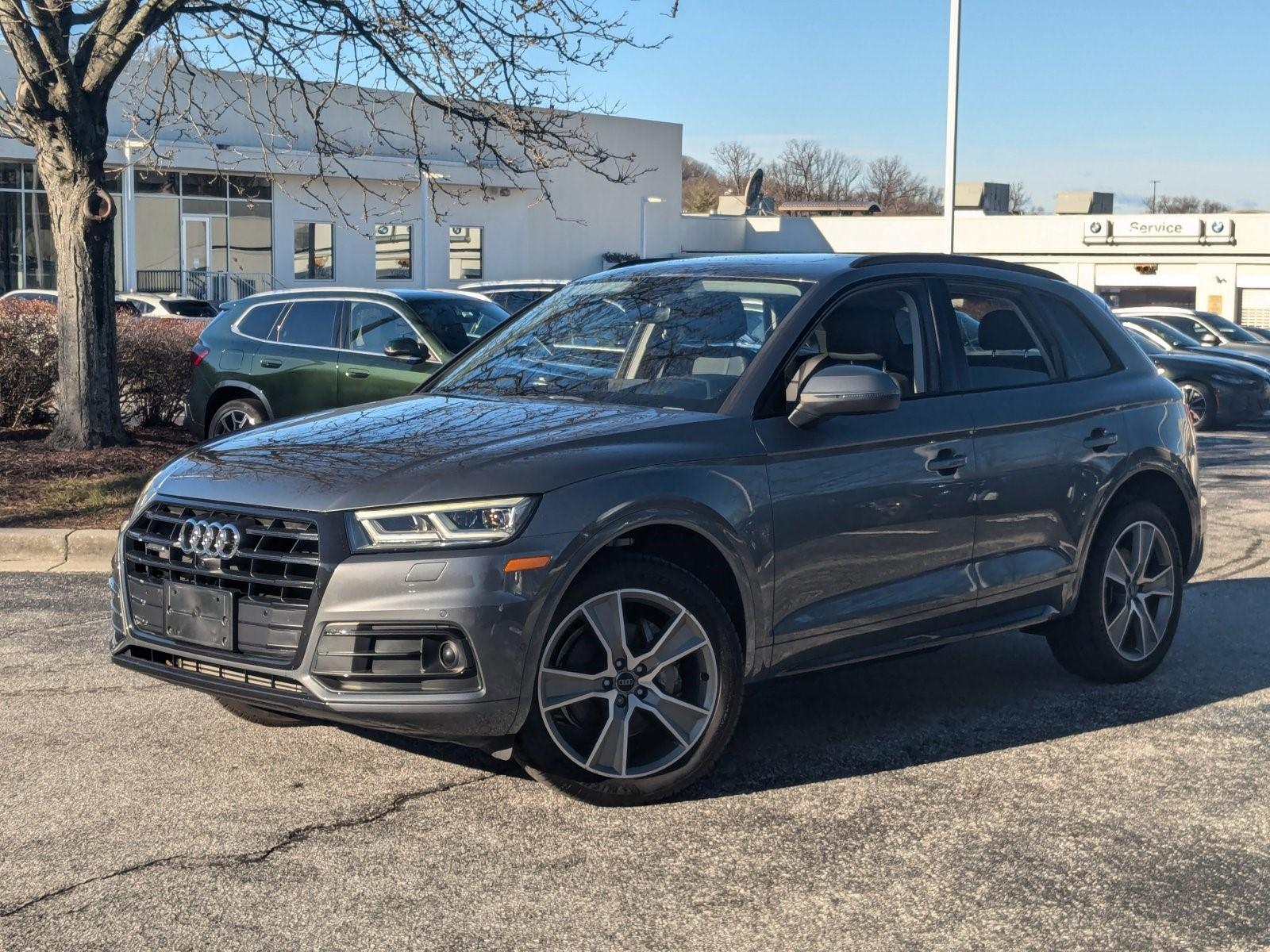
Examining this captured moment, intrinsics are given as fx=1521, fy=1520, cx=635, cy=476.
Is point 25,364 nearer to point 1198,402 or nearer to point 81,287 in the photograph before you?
point 81,287

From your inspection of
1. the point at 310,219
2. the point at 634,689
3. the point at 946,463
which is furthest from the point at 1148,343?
the point at 310,219

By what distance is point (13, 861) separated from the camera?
14.0 feet

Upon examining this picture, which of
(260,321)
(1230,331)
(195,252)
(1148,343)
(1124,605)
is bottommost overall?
(1124,605)

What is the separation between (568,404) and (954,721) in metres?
1.99

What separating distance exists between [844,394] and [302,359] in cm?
877

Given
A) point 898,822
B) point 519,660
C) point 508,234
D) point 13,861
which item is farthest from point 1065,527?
point 508,234

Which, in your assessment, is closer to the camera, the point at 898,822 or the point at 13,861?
the point at 13,861

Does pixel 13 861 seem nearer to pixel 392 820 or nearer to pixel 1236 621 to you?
pixel 392 820

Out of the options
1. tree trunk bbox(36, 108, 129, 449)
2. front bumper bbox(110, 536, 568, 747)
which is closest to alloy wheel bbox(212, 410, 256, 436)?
tree trunk bbox(36, 108, 129, 449)

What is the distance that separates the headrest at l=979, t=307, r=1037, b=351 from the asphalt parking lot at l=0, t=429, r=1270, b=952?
4.80 ft

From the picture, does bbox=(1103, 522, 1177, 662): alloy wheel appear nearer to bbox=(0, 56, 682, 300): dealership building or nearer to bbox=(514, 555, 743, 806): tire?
bbox=(514, 555, 743, 806): tire

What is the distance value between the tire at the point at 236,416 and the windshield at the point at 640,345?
7234 millimetres

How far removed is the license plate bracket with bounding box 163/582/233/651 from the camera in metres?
4.59

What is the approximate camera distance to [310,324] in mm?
13273
